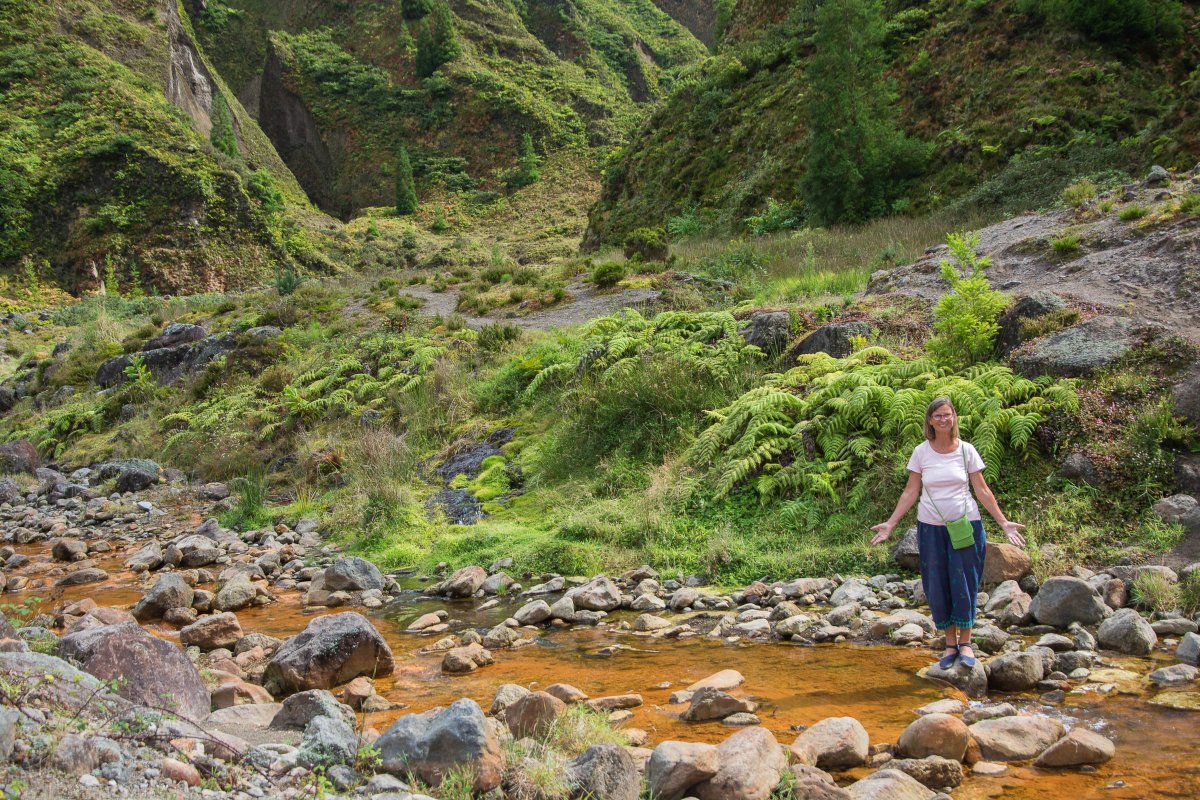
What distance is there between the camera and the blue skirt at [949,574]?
436cm

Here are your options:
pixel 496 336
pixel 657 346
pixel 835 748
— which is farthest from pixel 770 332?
pixel 835 748

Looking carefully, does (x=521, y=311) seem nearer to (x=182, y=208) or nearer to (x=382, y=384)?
(x=382, y=384)

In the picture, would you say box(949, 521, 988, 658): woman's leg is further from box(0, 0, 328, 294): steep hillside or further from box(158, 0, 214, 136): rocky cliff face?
box(158, 0, 214, 136): rocky cliff face

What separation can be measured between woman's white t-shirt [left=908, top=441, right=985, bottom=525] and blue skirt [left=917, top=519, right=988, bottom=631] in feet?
0.23

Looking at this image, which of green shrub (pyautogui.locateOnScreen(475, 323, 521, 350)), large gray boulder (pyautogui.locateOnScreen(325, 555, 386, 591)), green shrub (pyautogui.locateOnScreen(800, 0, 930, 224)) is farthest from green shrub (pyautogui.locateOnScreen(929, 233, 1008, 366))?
green shrub (pyautogui.locateOnScreen(800, 0, 930, 224))

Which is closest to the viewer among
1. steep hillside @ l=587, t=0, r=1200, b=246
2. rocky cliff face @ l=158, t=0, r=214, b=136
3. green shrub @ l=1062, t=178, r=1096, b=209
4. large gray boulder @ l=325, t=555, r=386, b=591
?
large gray boulder @ l=325, t=555, r=386, b=591

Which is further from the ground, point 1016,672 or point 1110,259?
point 1110,259

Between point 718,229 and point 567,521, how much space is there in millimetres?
19614

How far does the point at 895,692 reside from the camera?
418cm

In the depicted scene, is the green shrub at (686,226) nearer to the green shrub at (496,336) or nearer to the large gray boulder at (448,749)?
the green shrub at (496,336)

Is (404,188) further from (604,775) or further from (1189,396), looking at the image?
(604,775)

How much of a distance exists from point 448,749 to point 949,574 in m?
2.96

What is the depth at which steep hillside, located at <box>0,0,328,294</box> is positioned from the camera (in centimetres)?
4078

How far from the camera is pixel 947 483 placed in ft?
15.2
